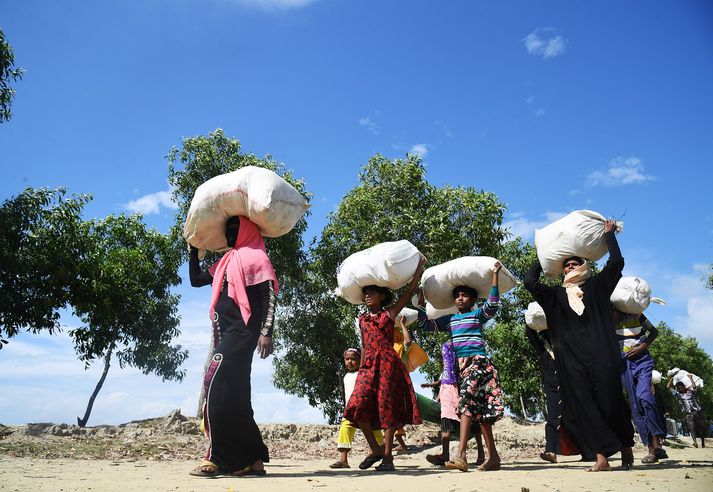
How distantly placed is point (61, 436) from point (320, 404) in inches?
538

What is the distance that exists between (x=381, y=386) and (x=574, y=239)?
2.28m

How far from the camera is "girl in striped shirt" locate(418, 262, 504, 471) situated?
17.2 ft

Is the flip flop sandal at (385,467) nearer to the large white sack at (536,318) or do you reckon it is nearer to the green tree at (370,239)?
the large white sack at (536,318)

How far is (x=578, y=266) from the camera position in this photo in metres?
5.10

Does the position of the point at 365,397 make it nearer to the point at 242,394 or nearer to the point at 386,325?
the point at 386,325

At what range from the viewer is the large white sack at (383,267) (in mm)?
5547

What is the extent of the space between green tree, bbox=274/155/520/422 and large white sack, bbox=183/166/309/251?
12309 mm

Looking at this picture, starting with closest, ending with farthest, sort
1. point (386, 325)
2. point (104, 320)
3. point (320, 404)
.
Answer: point (386, 325), point (104, 320), point (320, 404)

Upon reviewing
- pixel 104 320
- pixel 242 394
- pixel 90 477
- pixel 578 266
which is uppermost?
pixel 104 320

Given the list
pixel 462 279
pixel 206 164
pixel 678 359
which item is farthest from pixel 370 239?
pixel 678 359

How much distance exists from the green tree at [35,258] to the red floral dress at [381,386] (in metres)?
13.0

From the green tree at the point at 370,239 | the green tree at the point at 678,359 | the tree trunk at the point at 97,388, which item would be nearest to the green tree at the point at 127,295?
the tree trunk at the point at 97,388

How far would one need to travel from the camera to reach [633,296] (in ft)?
22.7

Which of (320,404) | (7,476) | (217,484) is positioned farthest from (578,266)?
(320,404)
